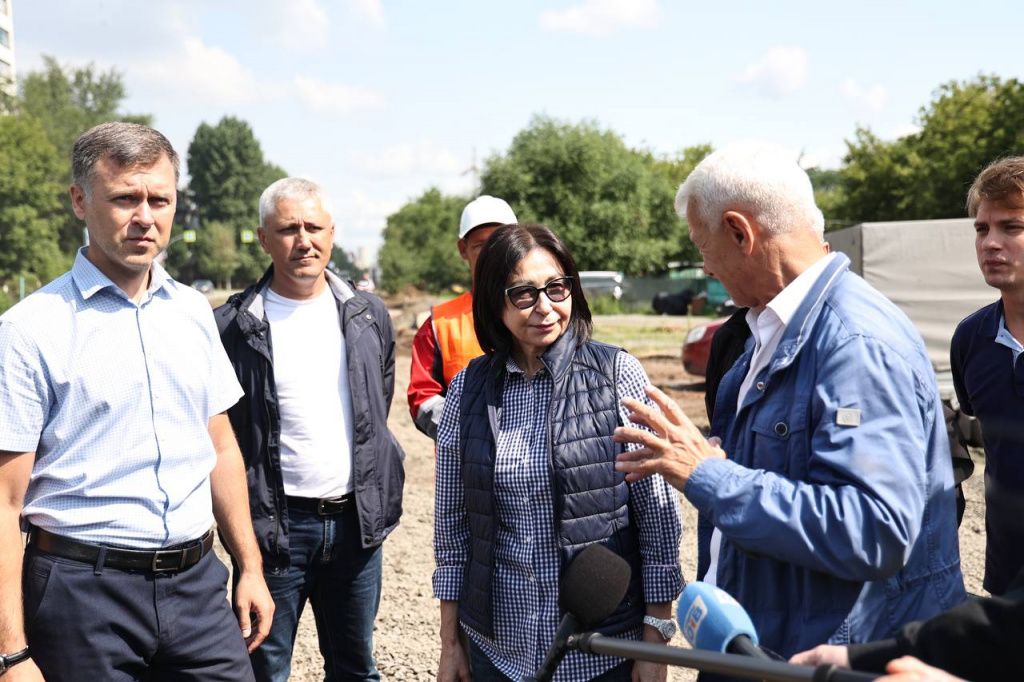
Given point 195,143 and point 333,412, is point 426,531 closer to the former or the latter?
point 333,412

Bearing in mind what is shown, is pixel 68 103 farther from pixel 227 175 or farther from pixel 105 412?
pixel 105 412

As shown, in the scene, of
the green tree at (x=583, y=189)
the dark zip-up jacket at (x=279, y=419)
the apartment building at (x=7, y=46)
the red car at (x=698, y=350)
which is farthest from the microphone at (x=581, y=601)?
the apartment building at (x=7, y=46)

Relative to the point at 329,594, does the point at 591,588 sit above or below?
above

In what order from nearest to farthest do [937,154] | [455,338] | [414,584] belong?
[455,338] < [414,584] < [937,154]

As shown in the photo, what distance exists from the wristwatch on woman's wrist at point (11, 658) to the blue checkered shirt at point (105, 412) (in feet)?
1.08

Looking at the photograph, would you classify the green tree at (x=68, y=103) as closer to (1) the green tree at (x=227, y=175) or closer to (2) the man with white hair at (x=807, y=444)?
(1) the green tree at (x=227, y=175)

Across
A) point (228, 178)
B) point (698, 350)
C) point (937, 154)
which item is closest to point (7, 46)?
point (228, 178)

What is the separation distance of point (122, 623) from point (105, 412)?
2.01 ft

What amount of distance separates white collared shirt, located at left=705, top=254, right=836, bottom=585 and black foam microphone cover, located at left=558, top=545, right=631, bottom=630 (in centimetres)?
40

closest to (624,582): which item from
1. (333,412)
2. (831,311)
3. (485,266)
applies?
(831,311)

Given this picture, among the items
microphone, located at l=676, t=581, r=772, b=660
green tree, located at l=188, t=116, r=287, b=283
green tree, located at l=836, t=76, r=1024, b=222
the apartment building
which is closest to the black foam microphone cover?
microphone, located at l=676, t=581, r=772, b=660

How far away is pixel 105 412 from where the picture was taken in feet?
8.83

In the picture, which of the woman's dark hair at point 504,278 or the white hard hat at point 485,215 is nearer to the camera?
the woman's dark hair at point 504,278

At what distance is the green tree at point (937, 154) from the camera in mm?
34844
